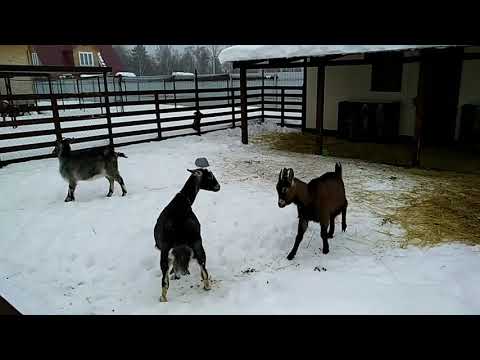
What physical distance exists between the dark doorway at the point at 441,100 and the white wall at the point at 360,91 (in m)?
0.43

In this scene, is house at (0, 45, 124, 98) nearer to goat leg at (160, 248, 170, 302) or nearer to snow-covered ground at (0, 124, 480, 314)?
snow-covered ground at (0, 124, 480, 314)

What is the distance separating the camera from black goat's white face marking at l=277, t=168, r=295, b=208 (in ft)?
Result: 13.4

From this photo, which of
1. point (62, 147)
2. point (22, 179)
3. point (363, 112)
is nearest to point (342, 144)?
point (363, 112)

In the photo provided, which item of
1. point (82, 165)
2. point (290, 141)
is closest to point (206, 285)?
point (82, 165)

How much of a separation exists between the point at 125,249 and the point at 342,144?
332 inches

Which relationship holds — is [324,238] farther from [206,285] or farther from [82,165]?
[82,165]

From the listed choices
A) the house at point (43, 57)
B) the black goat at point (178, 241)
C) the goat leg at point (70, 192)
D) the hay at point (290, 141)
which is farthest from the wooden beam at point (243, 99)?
the black goat at point (178, 241)

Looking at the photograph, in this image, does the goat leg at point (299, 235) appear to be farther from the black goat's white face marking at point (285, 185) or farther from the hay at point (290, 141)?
the hay at point (290, 141)

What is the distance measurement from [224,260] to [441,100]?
9.34m

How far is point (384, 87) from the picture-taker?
37.9 feet

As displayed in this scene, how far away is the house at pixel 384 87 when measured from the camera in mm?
9507

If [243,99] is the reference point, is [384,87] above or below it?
above

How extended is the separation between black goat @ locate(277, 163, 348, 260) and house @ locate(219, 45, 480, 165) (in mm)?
4614
